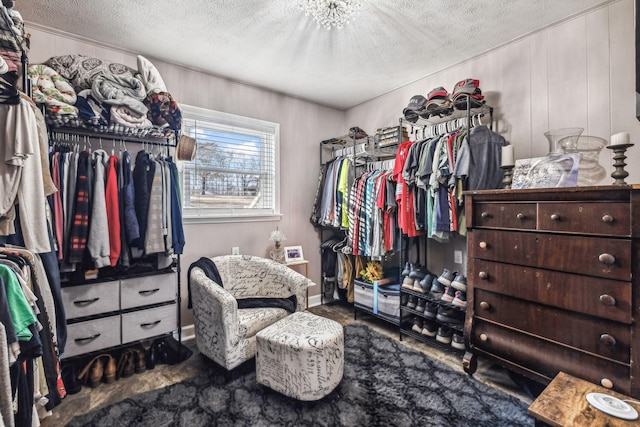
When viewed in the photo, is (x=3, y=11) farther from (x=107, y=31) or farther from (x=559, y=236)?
(x=559, y=236)

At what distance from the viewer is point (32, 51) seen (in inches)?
82.9

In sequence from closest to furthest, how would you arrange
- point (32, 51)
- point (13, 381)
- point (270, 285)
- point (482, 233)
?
point (13, 381), point (482, 233), point (32, 51), point (270, 285)

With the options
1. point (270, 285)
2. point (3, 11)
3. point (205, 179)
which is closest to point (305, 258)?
point (270, 285)

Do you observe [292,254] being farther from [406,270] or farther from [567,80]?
[567,80]

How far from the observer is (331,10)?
74.4 inches

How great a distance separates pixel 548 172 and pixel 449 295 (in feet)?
3.56

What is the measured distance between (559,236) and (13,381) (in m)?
2.44

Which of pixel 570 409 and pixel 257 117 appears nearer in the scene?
pixel 570 409

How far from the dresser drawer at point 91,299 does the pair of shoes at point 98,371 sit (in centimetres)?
36

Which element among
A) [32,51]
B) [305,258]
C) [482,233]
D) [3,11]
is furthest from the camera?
[305,258]

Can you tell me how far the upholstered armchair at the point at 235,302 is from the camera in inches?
77.0

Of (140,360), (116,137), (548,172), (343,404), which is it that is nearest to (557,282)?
(548,172)

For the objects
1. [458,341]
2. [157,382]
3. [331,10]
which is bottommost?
[157,382]

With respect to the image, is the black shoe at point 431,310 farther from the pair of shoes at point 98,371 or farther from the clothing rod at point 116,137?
the clothing rod at point 116,137
